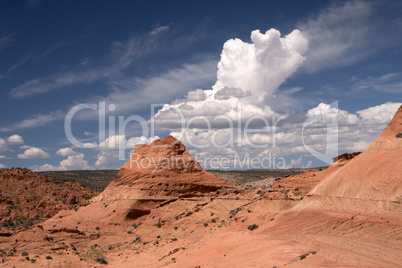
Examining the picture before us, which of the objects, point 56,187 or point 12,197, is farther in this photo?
point 56,187

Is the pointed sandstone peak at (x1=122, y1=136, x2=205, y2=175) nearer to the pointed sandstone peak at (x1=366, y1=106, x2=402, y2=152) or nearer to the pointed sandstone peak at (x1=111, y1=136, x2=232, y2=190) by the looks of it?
the pointed sandstone peak at (x1=111, y1=136, x2=232, y2=190)

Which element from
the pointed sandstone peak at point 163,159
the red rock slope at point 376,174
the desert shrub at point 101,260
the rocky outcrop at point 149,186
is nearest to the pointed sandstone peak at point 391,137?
the red rock slope at point 376,174

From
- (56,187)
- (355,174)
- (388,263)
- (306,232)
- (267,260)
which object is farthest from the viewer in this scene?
(56,187)

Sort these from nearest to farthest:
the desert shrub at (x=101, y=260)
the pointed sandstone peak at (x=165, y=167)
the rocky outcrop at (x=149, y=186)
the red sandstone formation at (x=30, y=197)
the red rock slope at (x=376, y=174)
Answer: the red rock slope at (x=376, y=174) < the desert shrub at (x=101, y=260) < the rocky outcrop at (x=149, y=186) < the pointed sandstone peak at (x=165, y=167) < the red sandstone formation at (x=30, y=197)

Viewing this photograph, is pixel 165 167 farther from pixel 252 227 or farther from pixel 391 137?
pixel 391 137

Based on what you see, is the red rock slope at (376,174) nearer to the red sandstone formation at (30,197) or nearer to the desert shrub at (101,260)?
the desert shrub at (101,260)

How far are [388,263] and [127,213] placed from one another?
21.9 m

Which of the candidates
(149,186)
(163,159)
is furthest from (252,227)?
(163,159)

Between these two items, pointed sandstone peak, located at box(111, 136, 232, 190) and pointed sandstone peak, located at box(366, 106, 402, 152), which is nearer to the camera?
pointed sandstone peak, located at box(366, 106, 402, 152)

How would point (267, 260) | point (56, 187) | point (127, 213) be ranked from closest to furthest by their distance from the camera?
1. point (267, 260)
2. point (127, 213)
3. point (56, 187)

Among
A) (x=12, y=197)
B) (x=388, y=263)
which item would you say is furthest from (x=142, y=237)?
(x=12, y=197)

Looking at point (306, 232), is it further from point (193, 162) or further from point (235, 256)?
point (193, 162)

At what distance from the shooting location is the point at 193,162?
33.5m

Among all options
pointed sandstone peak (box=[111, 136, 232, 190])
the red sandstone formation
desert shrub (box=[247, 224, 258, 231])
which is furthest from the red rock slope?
the red sandstone formation
